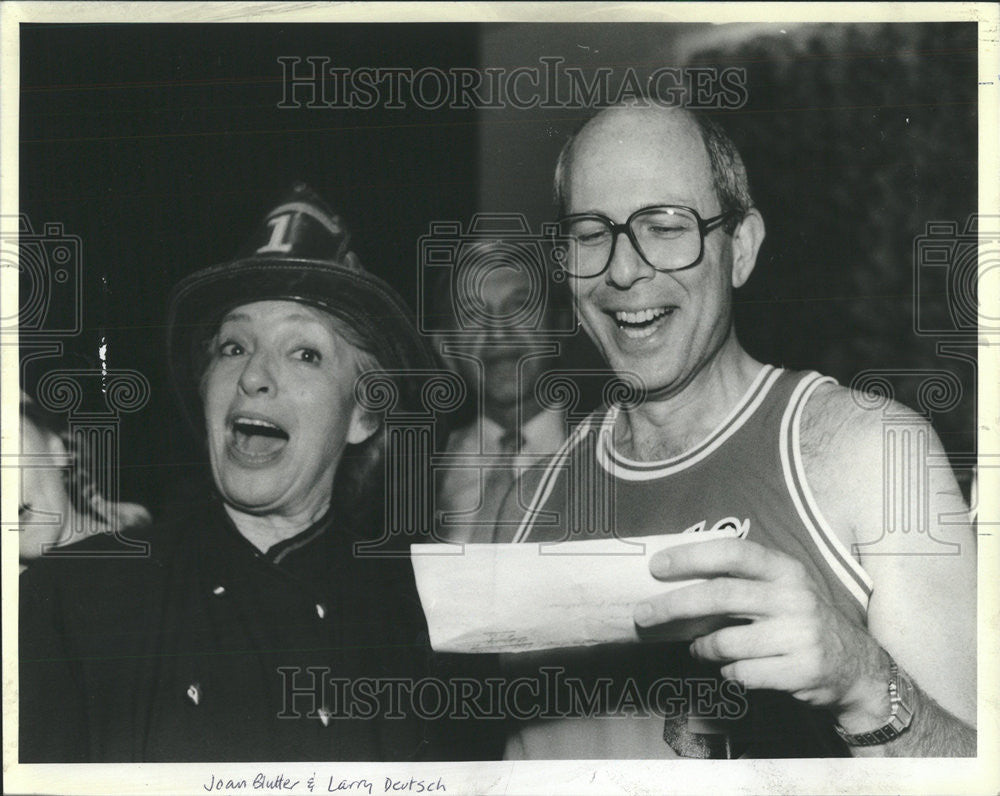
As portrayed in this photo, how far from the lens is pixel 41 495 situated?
9.30 ft

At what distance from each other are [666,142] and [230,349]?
1.32 metres

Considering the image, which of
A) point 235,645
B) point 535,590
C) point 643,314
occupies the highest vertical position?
point 643,314

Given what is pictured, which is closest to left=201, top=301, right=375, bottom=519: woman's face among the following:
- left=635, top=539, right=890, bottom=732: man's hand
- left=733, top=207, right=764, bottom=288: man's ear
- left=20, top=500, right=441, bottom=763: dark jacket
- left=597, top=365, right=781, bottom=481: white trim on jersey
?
left=20, top=500, right=441, bottom=763: dark jacket

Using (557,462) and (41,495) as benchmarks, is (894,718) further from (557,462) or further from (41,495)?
(41,495)

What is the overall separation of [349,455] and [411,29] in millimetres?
1199

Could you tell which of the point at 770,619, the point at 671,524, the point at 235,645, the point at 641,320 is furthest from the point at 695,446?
the point at 235,645

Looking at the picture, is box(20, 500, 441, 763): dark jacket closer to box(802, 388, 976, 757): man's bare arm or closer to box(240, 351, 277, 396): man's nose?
box(240, 351, 277, 396): man's nose

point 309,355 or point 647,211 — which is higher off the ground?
point 647,211

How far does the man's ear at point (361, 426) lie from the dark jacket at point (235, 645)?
246 millimetres

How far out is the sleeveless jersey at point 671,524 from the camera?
274 centimetres

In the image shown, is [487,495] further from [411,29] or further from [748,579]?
[411,29]

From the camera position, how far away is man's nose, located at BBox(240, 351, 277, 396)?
2.77m

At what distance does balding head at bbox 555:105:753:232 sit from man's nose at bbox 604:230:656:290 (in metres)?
0.18

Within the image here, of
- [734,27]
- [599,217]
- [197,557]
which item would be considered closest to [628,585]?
[599,217]
